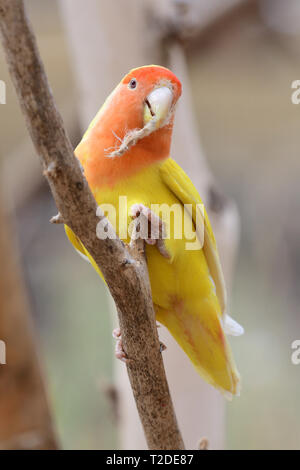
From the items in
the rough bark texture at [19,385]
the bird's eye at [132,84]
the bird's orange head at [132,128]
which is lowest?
the rough bark texture at [19,385]

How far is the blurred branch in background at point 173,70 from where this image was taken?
1.47 metres

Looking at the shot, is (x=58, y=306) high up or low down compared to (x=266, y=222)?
down

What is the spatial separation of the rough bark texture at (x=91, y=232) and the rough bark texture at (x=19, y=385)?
2.68ft

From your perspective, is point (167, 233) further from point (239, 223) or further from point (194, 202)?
point (239, 223)

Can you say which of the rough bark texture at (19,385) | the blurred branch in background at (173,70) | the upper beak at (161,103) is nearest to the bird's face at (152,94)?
the upper beak at (161,103)

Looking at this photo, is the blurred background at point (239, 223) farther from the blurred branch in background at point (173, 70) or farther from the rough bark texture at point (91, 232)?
the rough bark texture at point (91, 232)

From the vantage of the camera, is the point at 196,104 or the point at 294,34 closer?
the point at 294,34

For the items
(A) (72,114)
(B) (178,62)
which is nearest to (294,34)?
(A) (72,114)

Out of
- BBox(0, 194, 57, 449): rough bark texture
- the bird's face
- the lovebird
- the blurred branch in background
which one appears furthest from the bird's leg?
BBox(0, 194, 57, 449): rough bark texture

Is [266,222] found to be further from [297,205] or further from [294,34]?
[294,34]

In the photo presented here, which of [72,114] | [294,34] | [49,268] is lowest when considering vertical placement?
[49,268]

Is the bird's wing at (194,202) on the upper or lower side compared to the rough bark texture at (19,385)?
upper

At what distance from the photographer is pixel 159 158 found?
2.94 ft
